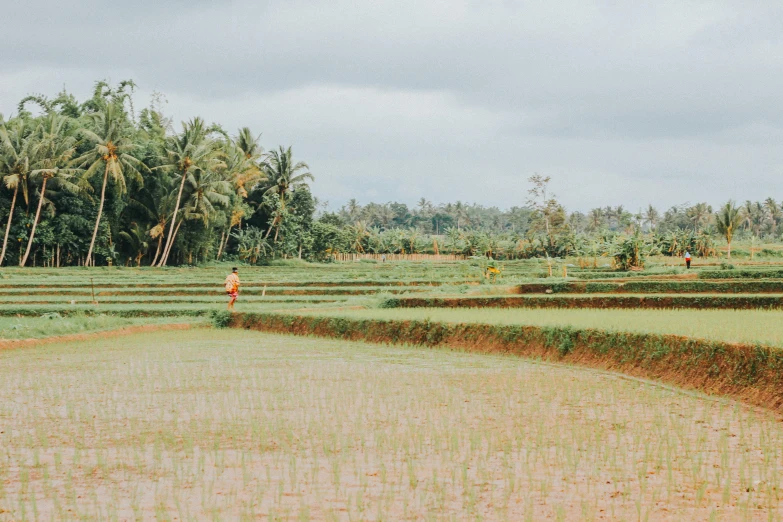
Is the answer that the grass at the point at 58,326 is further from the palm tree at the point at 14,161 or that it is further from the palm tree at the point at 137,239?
the palm tree at the point at 137,239

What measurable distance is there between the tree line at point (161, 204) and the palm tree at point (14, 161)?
0.05 m

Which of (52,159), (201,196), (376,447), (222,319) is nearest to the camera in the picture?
(376,447)

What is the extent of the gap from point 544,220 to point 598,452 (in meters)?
49.4

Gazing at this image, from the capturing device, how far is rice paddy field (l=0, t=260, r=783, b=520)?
4.07 metres

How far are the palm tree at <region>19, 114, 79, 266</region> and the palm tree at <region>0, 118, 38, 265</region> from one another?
1.32 ft

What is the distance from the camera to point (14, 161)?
3447 centimetres

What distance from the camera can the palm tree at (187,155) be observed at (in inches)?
1490

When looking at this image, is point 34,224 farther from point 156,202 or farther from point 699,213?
point 699,213

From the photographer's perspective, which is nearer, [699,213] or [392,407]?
[392,407]

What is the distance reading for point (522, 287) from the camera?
20.2 metres

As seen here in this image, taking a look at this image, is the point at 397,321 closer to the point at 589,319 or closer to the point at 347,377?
the point at 589,319

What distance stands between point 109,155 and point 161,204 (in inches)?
207

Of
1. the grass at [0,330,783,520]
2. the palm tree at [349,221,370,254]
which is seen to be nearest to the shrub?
the grass at [0,330,783,520]

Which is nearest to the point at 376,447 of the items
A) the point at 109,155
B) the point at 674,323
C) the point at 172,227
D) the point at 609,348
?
the point at 609,348
